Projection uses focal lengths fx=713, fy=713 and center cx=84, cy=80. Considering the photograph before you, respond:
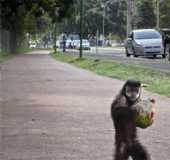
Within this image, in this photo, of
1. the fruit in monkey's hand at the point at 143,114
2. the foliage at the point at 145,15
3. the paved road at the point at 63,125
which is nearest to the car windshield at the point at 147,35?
the paved road at the point at 63,125

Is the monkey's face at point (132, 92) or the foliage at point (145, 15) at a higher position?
the monkey's face at point (132, 92)

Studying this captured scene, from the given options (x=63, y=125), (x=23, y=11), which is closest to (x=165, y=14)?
(x=23, y=11)

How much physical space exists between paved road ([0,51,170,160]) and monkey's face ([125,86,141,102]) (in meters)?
1.98

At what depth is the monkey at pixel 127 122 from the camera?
21.3 ft

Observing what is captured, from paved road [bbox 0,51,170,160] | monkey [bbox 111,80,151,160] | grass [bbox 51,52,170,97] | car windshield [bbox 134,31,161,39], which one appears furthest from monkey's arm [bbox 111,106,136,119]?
car windshield [bbox 134,31,161,39]

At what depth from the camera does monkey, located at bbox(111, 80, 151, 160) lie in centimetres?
649

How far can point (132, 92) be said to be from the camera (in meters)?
6.58

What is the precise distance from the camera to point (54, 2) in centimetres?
5003

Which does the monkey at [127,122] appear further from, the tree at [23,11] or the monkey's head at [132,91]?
the tree at [23,11]

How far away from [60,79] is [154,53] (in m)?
16.7

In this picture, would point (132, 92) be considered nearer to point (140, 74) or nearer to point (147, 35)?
point (140, 74)

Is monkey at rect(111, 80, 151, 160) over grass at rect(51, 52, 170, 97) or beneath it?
over

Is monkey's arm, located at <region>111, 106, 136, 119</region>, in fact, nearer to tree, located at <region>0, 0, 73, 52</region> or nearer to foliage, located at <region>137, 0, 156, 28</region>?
tree, located at <region>0, 0, 73, 52</region>

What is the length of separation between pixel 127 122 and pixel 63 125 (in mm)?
4992
